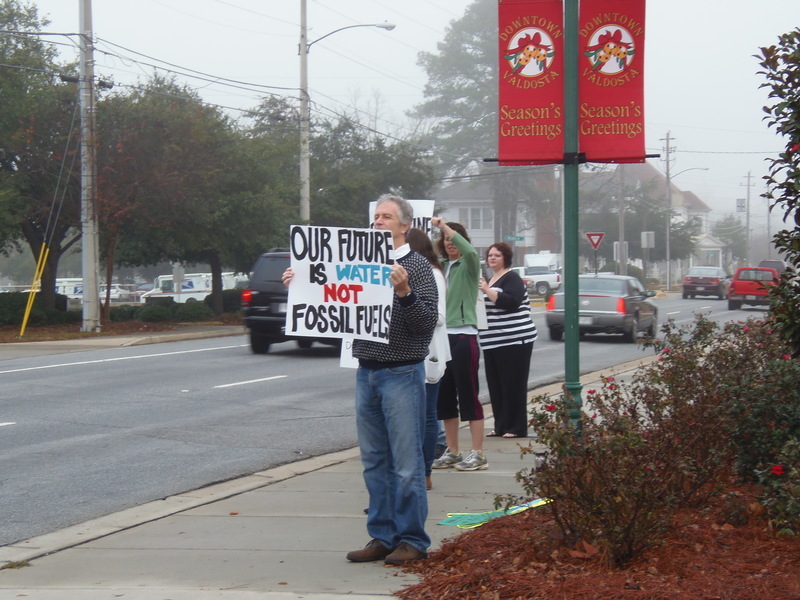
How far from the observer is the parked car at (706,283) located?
52.0m

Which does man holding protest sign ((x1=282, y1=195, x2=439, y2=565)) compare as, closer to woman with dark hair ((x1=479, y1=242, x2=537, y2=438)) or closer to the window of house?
woman with dark hair ((x1=479, y1=242, x2=537, y2=438))

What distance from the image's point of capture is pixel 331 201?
134 ft

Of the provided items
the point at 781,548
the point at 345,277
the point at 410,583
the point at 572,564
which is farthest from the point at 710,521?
the point at 345,277

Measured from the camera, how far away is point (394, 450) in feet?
17.6

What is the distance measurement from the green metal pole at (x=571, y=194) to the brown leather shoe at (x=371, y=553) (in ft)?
6.78

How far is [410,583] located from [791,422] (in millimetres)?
2403

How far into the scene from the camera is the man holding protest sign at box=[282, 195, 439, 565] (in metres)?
5.34

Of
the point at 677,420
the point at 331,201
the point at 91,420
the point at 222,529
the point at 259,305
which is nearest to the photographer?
the point at 677,420

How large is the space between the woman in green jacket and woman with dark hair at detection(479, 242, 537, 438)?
1.16 meters

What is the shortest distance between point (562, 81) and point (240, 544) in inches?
149

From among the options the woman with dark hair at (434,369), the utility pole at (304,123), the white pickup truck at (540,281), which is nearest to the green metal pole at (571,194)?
the woman with dark hair at (434,369)

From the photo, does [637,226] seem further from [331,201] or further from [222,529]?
[222,529]

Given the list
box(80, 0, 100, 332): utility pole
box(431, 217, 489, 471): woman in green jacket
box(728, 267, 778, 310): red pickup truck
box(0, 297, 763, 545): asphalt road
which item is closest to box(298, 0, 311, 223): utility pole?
box(80, 0, 100, 332): utility pole

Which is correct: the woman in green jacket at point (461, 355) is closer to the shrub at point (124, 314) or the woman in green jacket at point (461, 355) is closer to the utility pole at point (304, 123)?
the utility pole at point (304, 123)
